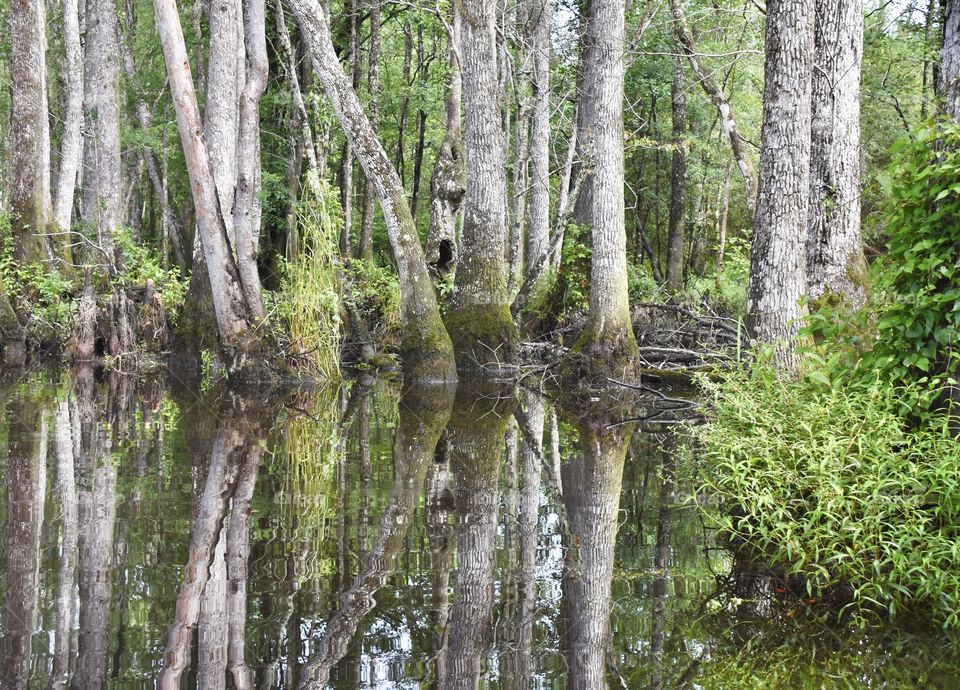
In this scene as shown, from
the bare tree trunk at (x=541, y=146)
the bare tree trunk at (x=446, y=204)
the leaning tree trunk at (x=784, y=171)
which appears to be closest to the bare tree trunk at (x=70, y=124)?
the bare tree trunk at (x=446, y=204)

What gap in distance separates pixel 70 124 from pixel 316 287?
10711 millimetres

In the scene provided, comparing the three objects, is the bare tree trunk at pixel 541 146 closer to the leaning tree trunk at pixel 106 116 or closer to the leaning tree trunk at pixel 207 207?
the leaning tree trunk at pixel 207 207

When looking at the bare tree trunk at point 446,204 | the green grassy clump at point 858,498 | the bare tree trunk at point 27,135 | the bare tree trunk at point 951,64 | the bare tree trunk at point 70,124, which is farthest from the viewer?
the bare tree trunk at point 70,124

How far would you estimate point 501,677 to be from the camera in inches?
153

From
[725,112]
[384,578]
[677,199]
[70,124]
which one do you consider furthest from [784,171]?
[677,199]

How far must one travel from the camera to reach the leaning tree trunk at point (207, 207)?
1331 cm

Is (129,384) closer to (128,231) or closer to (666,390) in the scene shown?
(128,231)

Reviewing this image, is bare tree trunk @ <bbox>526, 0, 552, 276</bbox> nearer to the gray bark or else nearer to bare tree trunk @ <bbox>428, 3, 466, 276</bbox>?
bare tree trunk @ <bbox>428, 3, 466, 276</bbox>

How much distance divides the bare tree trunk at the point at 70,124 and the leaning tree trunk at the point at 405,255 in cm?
853

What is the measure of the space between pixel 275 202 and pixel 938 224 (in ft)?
79.4

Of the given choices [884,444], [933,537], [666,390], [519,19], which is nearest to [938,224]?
[884,444]

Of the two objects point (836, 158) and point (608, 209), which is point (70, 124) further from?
point (836, 158)

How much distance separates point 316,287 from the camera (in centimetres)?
1414

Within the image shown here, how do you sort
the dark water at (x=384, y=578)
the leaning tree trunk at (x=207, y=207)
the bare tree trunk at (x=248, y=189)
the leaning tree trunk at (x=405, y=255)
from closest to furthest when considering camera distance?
the dark water at (x=384, y=578) < the leaning tree trunk at (x=207, y=207) < the bare tree trunk at (x=248, y=189) < the leaning tree trunk at (x=405, y=255)
